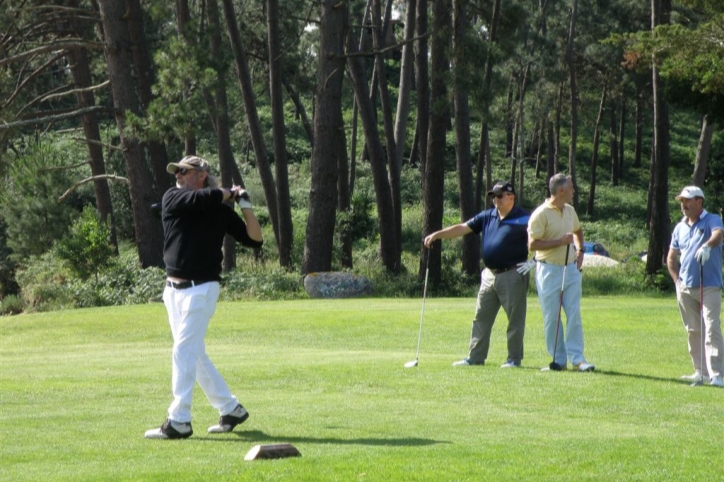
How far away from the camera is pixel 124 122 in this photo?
29359mm

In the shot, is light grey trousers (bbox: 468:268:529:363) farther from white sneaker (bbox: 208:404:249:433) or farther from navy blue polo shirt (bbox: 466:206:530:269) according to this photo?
white sneaker (bbox: 208:404:249:433)

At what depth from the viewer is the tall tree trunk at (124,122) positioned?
94.5 ft

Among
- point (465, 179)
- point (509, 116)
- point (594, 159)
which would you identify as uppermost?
point (465, 179)

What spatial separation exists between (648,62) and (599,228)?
3422 cm

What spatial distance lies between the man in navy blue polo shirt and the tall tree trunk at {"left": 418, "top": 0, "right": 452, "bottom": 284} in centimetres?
1693

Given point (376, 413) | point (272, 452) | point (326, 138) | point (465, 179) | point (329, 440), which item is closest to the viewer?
point (272, 452)

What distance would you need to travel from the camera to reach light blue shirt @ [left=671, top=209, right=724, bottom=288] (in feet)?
41.3

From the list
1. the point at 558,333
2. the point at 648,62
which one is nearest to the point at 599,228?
the point at 648,62

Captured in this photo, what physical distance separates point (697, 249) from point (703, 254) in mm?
286

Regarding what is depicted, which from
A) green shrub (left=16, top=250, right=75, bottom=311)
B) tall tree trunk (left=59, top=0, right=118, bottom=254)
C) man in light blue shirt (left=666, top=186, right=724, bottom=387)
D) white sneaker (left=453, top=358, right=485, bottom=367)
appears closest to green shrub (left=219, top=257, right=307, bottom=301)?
green shrub (left=16, top=250, right=75, bottom=311)

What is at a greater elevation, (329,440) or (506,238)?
(506,238)

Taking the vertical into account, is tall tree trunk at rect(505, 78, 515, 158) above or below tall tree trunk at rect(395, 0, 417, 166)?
below

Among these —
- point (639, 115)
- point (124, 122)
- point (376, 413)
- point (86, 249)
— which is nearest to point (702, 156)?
point (124, 122)

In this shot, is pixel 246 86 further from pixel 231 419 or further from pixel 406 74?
pixel 231 419
